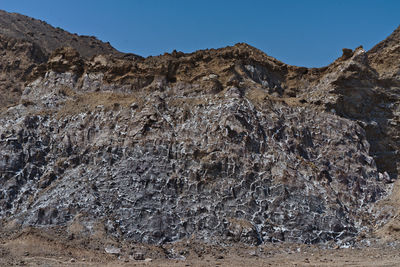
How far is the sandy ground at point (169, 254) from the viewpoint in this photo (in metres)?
15.5

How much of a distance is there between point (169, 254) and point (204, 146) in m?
6.46

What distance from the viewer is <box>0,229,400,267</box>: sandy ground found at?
15539mm

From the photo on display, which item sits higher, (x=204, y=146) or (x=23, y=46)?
(x=23, y=46)

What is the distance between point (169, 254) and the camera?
16.8 metres

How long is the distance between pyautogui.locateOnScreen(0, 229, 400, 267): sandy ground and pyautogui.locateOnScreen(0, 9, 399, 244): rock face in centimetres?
71

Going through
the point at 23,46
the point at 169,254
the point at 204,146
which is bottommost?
the point at 169,254

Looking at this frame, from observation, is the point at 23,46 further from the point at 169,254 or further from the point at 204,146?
the point at 169,254

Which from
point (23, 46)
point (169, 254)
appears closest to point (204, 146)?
point (169, 254)

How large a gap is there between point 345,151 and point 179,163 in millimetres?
9468

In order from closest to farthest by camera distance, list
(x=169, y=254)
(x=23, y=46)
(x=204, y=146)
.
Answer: (x=169, y=254), (x=204, y=146), (x=23, y=46)

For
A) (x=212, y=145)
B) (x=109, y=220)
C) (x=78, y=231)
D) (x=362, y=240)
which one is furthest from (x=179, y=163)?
(x=362, y=240)

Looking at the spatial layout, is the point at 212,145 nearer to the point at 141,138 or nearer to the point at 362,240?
the point at 141,138

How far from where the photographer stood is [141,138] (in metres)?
21.8

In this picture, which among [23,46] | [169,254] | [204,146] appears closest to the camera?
[169,254]
